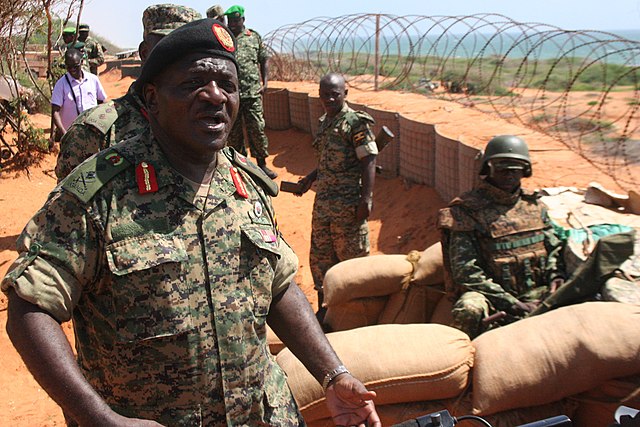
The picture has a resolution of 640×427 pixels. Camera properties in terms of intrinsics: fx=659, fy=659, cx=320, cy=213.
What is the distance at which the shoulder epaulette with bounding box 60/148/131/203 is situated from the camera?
1.51 m

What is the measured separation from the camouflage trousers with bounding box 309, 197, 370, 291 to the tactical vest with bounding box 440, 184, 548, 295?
4.41ft

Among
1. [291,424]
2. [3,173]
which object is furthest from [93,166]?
[3,173]

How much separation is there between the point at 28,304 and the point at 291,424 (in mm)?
798

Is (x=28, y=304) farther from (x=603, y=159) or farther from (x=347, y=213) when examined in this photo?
(x=603, y=159)

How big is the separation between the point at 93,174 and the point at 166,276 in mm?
297

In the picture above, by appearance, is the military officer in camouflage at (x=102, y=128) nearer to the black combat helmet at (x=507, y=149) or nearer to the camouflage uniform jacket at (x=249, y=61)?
the black combat helmet at (x=507, y=149)

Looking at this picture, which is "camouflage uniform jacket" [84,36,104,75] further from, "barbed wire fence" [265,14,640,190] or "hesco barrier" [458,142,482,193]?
"hesco barrier" [458,142,482,193]

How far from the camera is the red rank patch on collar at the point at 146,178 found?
5.32 feet

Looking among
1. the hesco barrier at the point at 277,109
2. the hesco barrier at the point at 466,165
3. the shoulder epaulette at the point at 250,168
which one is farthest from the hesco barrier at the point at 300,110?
the shoulder epaulette at the point at 250,168

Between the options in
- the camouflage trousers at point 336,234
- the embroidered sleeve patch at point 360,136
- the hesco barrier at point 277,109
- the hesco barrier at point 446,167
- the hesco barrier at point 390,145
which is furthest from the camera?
the hesco barrier at point 277,109

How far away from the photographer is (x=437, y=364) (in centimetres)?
283

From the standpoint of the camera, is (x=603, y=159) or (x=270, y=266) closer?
(x=270, y=266)

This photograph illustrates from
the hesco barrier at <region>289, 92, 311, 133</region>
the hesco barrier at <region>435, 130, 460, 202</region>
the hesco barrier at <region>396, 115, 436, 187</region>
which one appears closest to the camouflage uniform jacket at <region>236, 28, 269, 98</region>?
the hesco barrier at <region>396, 115, 436, 187</region>

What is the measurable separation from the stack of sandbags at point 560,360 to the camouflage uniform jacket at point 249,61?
570 cm
